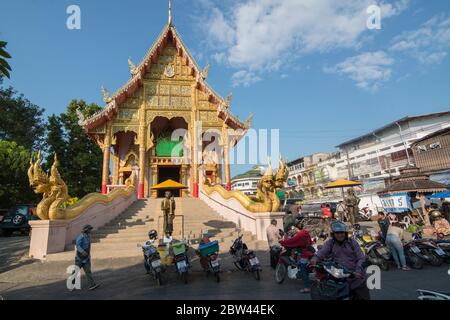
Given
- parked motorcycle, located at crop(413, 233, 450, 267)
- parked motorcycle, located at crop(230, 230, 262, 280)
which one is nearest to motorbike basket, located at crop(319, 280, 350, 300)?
parked motorcycle, located at crop(230, 230, 262, 280)

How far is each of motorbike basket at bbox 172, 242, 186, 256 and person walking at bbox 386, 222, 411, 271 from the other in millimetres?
4776

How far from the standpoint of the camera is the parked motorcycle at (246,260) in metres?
5.85

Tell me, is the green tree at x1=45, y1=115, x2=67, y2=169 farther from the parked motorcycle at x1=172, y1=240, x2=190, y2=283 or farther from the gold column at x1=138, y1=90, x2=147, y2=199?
the parked motorcycle at x1=172, y1=240, x2=190, y2=283

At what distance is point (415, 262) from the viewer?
20.8 ft

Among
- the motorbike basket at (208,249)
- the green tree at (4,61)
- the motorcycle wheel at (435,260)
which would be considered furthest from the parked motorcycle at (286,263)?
the green tree at (4,61)

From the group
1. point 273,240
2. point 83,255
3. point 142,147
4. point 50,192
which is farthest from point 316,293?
point 142,147

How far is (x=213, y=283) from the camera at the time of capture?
5.70m

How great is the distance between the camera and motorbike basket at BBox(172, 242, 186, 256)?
5871 millimetres

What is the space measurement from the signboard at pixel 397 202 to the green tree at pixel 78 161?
73.2 feet

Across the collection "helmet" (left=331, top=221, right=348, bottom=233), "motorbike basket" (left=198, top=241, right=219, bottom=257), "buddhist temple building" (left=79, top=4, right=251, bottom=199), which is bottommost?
"motorbike basket" (left=198, top=241, right=219, bottom=257)

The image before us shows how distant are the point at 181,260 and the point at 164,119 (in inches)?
633

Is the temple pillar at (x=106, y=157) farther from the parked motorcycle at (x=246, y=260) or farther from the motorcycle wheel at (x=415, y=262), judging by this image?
the motorcycle wheel at (x=415, y=262)
